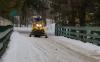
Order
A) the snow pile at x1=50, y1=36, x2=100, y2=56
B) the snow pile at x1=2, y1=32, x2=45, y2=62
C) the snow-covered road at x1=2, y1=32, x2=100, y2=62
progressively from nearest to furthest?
the snow pile at x1=2, y1=32, x2=45, y2=62 → the snow-covered road at x1=2, y1=32, x2=100, y2=62 → the snow pile at x1=50, y1=36, x2=100, y2=56

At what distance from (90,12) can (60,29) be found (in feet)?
14.1

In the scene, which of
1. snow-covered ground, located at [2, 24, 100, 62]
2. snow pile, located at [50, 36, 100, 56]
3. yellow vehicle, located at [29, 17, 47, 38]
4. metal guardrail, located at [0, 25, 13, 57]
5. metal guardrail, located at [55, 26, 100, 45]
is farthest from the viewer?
yellow vehicle, located at [29, 17, 47, 38]

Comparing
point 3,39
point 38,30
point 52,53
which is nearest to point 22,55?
point 3,39

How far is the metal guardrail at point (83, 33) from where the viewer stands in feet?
81.4

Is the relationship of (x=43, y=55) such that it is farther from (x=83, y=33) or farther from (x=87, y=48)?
(x=83, y=33)

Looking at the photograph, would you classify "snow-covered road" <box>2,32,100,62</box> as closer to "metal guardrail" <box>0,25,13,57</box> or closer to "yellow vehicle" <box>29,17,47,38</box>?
"metal guardrail" <box>0,25,13,57</box>

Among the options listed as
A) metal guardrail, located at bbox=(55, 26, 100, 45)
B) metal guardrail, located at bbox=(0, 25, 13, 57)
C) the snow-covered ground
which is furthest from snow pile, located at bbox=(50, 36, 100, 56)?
metal guardrail, located at bbox=(0, 25, 13, 57)

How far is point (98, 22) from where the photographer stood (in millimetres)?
36875

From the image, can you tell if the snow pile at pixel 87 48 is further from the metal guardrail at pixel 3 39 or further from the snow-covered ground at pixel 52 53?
the metal guardrail at pixel 3 39

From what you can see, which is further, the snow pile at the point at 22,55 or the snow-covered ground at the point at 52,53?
the snow-covered ground at the point at 52,53

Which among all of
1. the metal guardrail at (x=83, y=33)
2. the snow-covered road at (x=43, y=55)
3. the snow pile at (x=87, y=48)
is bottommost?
the snow pile at (x=87, y=48)

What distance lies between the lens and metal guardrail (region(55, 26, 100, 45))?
977 inches

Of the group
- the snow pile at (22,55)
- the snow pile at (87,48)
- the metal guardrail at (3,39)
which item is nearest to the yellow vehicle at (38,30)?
the snow pile at (87,48)

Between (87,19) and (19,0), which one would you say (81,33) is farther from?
(19,0)
